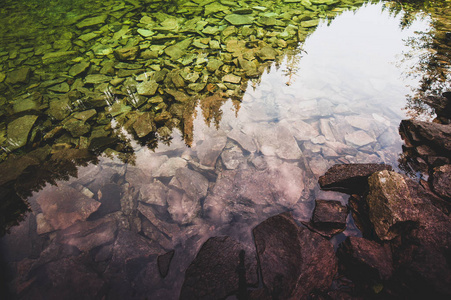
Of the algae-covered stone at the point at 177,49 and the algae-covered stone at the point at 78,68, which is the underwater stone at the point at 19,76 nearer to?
the algae-covered stone at the point at 78,68

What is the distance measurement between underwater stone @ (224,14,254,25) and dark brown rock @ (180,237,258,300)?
20.5ft

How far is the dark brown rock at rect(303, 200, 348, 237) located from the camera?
2158 mm

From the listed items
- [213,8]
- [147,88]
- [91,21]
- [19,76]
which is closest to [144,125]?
[147,88]

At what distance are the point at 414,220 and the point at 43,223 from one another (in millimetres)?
4236

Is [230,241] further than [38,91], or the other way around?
[38,91]

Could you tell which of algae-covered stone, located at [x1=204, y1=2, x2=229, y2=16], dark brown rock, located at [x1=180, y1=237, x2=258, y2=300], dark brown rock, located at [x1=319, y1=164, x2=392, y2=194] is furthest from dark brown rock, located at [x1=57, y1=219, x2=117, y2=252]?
algae-covered stone, located at [x1=204, y1=2, x2=229, y2=16]

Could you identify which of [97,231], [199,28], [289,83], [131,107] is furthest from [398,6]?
[97,231]

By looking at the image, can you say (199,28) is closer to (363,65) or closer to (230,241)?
(363,65)

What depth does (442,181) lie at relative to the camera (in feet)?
7.59

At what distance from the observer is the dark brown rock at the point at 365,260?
5.75 feet

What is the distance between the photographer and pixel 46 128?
3.44 metres

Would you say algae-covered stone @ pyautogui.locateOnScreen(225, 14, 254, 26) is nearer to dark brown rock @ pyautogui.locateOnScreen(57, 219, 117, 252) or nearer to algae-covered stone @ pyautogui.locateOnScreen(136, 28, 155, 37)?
algae-covered stone @ pyautogui.locateOnScreen(136, 28, 155, 37)

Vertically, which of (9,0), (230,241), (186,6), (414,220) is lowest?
(230,241)

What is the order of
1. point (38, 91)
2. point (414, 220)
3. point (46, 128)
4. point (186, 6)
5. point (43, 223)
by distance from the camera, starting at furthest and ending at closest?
point (186, 6)
point (38, 91)
point (46, 128)
point (43, 223)
point (414, 220)
